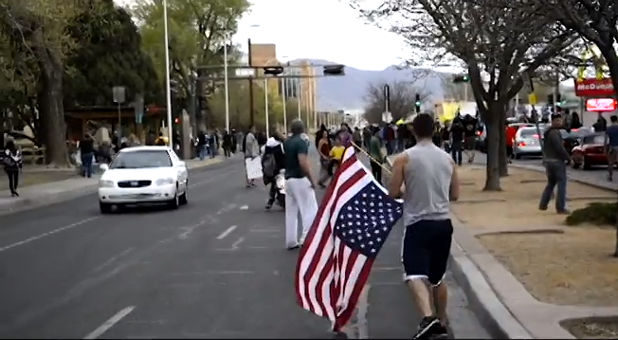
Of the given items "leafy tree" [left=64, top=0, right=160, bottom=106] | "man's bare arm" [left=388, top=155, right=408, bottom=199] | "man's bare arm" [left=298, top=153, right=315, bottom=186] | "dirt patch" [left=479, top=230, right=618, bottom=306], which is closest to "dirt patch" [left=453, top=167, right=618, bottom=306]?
"dirt patch" [left=479, top=230, right=618, bottom=306]

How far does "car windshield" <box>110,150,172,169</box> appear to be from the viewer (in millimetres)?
23406

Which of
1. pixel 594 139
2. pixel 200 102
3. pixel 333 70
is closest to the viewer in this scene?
pixel 594 139

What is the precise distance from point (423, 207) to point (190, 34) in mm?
65637

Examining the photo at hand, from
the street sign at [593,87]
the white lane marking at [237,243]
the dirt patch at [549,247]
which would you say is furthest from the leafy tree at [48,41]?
the street sign at [593,87]

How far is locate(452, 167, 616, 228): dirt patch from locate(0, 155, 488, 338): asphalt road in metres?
1.75

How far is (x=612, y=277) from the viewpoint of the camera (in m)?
10.6

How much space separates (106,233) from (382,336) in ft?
34.8

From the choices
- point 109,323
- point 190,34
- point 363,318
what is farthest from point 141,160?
point 190,34

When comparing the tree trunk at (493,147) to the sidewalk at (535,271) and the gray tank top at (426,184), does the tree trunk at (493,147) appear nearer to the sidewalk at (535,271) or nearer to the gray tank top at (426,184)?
the sidewalk at (535,271)

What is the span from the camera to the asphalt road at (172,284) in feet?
29.5

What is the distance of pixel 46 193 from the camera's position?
100 ft

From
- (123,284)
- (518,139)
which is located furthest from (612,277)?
(518,139)

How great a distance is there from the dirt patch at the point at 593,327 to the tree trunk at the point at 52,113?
37.4 metres

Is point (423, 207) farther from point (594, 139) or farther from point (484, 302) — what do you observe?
A: point (594, 139)
